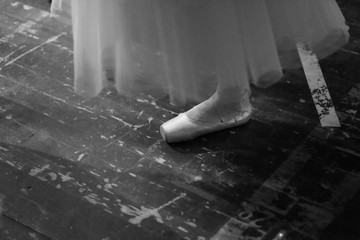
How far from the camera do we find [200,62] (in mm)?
1520

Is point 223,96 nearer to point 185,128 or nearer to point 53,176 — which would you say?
point 185,128

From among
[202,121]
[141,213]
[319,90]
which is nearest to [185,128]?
[202,121]

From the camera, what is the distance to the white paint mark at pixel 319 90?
6.56 feet

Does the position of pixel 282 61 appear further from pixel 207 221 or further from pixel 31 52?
pixel 31 52

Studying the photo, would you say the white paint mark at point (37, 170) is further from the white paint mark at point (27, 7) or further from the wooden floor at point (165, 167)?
Answer: the white paint mark at point (27, 7)

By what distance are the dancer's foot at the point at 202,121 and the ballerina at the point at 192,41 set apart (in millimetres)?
275

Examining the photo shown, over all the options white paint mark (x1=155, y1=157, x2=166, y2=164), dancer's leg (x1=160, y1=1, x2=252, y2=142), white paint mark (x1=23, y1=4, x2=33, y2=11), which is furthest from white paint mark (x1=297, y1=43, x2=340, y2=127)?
white paint mark (x1=23, y1=4, x2=33, y2=11)

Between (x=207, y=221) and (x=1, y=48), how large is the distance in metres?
1.08

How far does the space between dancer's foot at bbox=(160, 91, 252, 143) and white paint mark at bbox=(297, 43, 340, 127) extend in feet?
0.81

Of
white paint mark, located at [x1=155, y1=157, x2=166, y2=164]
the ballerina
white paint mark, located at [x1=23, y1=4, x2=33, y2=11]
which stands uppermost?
the ballerina

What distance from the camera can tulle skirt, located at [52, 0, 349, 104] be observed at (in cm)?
146

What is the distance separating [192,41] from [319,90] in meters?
0.76

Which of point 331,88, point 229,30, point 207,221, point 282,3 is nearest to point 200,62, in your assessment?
point 229,30

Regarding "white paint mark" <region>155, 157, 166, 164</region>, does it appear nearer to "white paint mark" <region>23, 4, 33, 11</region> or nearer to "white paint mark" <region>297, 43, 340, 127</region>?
"white paint mark" <region>297, 43, 340, 127</region>
